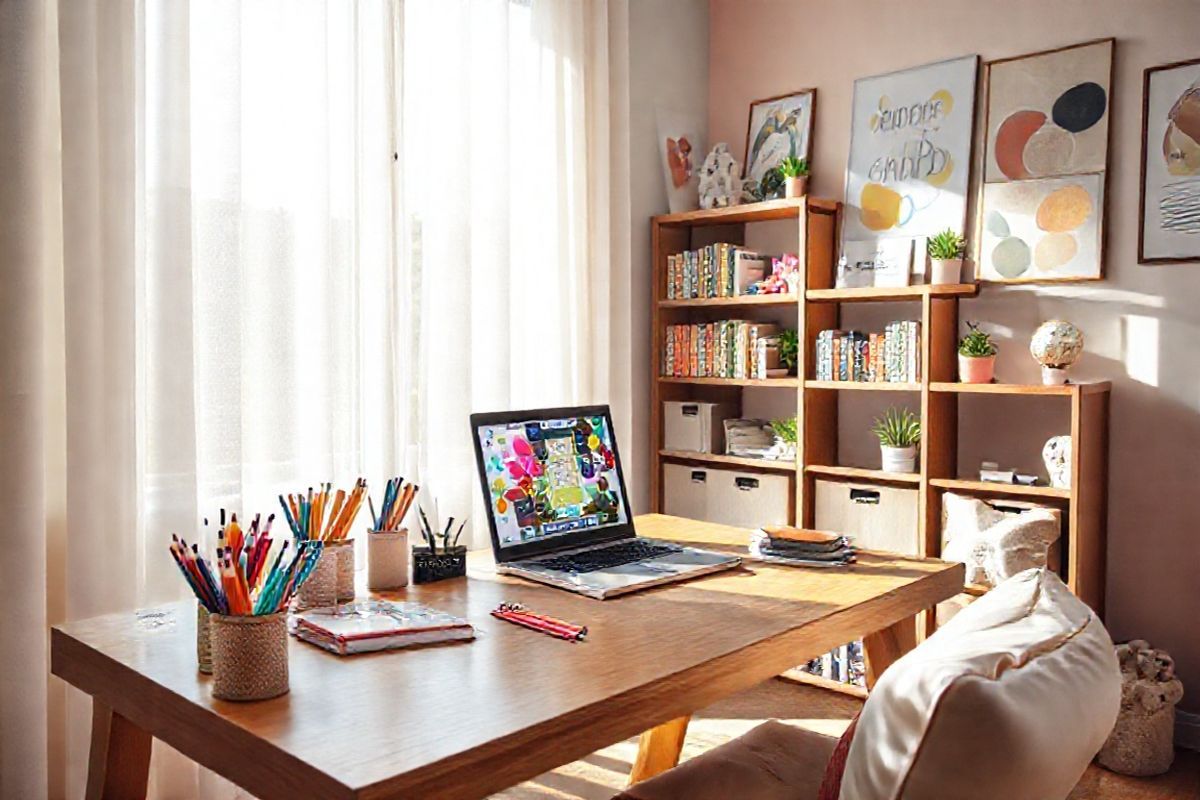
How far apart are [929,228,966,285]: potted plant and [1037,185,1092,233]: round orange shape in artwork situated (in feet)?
0.84

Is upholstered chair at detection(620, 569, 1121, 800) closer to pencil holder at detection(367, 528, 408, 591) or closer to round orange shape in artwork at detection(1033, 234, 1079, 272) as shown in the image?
pencil holder at detection(367, 528, 408, 591)

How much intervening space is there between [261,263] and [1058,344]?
226cm

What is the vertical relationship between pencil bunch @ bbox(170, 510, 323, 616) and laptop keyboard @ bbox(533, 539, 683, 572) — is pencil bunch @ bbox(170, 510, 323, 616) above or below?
above

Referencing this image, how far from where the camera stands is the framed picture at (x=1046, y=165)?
3.12 m

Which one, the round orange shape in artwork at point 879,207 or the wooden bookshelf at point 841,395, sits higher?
the round orange shape in artwork at point 879,207

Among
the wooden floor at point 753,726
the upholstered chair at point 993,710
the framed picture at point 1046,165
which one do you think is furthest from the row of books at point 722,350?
the upholstered chair at point 993,710

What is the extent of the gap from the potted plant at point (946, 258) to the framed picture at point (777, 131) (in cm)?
70

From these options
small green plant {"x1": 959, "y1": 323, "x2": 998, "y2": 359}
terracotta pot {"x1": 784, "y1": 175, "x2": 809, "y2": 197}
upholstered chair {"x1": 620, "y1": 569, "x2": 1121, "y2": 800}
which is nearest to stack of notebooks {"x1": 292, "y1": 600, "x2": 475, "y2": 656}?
upholstered chair {"x1": 620, "y1": 569, "x2": 1121, "y2": 800}

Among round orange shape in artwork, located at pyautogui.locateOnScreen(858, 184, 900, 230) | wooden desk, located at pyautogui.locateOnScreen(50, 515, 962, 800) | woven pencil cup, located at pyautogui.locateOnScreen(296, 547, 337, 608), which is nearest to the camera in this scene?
wooden desk, located at pyautogui.locateOnScreen(50, 515, 962, 800)

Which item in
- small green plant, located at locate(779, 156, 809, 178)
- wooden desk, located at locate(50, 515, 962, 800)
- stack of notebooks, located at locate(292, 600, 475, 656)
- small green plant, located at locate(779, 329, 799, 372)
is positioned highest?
small green plant, located at locate(779, 156, 809, 178)

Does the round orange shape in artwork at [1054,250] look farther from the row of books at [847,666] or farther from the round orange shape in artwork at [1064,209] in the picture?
the row of books at [847,666]

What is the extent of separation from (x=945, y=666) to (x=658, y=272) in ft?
9.85

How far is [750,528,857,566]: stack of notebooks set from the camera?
2111mm

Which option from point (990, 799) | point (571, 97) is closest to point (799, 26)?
point (571, 97)
